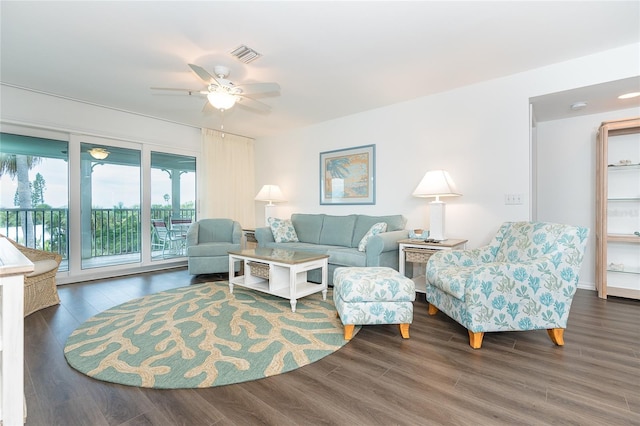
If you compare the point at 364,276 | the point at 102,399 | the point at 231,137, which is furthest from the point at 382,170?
the point at 102,399

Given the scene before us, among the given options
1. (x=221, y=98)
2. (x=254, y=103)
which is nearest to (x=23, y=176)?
(x=221, y=98)

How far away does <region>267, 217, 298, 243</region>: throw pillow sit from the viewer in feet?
14.6

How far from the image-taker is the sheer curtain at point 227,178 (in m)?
5.12

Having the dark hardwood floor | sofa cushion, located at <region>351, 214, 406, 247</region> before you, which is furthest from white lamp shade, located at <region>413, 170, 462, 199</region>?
the dark hardwood floor

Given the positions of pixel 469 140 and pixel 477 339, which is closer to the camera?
pixel 477 339

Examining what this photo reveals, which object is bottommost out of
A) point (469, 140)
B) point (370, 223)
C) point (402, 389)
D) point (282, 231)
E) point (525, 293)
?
point (402, 389)

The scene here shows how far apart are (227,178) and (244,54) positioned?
3.08 metres

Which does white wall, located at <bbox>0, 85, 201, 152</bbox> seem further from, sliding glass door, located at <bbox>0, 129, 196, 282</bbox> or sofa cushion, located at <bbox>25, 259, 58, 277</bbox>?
sofa cushion, located at <bbox>25, 259, 58, 277</bbox>

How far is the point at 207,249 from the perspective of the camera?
408cm

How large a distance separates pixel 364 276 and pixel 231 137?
4.30m

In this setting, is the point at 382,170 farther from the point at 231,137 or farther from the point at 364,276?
the point at 231,137

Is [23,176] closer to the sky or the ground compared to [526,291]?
closer to the sky

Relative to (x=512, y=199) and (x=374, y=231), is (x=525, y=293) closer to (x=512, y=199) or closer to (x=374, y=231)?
(x=512, y=199)

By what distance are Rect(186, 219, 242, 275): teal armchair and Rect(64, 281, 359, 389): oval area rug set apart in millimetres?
936
